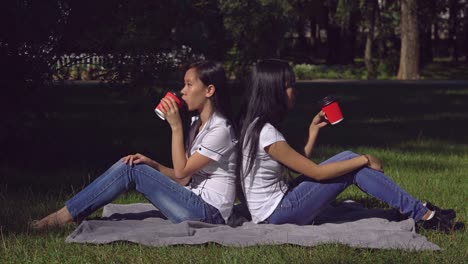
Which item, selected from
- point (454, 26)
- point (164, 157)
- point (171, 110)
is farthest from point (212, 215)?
point (454, 26)

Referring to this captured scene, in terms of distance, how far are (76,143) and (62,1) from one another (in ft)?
8.75

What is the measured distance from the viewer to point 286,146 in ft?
20.8

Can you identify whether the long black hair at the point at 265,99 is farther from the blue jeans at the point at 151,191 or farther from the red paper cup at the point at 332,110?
the blue jeans at the point at 151,191

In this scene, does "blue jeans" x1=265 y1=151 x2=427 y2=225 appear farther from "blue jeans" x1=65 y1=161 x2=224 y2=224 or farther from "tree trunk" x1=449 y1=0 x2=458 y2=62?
"tree trunk" x1=449 y1=0 x2=458 y2=62

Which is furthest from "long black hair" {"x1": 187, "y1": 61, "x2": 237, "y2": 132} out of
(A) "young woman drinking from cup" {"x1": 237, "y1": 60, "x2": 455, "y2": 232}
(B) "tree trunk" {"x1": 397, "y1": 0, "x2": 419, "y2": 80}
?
(B) "tree trunk" {"x1": 397, "y1": 0, "x2": 419, "y2": 80}

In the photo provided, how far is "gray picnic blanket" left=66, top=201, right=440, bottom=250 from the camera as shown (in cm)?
607

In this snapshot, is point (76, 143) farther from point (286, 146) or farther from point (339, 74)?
point (339, 74)

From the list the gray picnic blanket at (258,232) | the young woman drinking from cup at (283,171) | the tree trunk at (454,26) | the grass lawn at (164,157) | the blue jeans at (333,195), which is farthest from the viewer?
the tree trunk at (454,26)

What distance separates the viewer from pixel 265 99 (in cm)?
636

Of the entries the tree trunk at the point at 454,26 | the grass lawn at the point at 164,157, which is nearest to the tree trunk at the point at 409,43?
the grass lawn at the point at 164,157

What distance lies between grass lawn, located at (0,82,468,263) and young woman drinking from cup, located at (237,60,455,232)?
1.32 ft

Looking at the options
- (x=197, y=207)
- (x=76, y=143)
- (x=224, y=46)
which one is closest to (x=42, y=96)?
(x=76, y=143)

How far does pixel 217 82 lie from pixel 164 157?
447 centimetres

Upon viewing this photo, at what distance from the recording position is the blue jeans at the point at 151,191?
6.39 m
